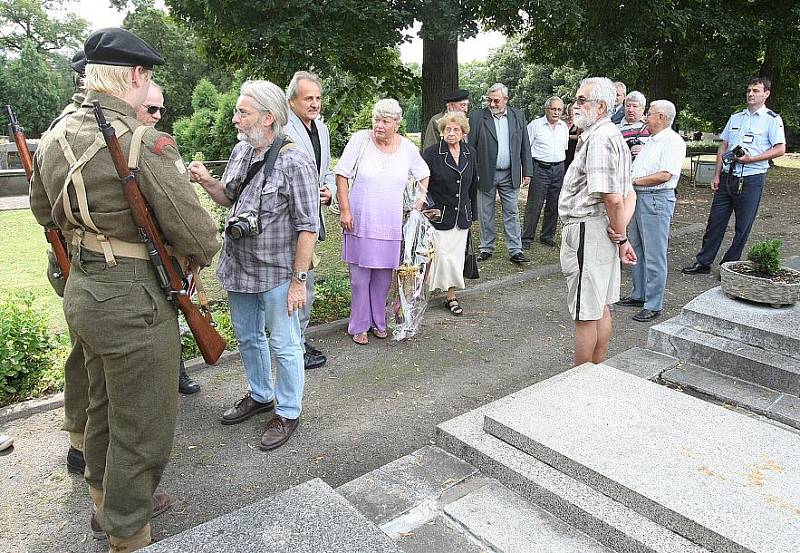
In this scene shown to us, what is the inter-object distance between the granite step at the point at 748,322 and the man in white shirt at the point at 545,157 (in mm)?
4126

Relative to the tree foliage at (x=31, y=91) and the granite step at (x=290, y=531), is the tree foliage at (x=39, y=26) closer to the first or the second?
the tree foliage at (x=31, y=91)

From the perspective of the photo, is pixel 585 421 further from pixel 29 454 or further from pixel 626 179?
pixel 29 454

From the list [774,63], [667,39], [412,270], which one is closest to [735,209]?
[412,270]

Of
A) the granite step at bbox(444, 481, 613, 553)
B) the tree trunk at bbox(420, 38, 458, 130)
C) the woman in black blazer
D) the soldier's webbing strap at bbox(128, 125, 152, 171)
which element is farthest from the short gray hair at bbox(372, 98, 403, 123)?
the tree trunk at bbox(420, 38, 458, 130)

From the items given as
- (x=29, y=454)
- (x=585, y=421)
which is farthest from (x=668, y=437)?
(x=29, y=454)

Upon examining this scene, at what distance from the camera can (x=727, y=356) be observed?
13.9 feet

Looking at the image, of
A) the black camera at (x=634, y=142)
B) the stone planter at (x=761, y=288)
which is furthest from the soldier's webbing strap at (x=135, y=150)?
the black camera at (x=634, y=142)

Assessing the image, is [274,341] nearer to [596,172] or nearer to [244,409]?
[244,409]

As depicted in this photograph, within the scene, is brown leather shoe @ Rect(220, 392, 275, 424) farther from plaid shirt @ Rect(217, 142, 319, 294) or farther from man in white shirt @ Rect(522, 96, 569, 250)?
man in white shirt @ Rect(522, 96, 569, 250)

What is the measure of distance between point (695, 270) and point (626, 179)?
4.27 metres

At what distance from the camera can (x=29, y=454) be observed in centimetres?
356

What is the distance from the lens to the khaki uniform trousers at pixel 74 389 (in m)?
3.08

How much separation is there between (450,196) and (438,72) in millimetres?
5267

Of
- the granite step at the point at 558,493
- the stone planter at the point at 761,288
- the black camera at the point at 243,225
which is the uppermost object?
the black camera at the point at 243,225
